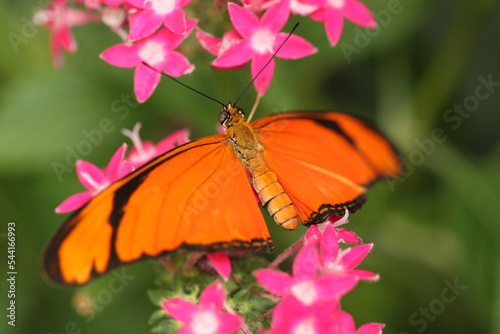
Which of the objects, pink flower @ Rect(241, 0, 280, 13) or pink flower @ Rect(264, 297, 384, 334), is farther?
pink flower @ Rect(241, 0, 280, 13)

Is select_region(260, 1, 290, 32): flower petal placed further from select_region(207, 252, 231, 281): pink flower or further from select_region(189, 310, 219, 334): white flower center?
select_region(189, 310, 219, 334): white flower center

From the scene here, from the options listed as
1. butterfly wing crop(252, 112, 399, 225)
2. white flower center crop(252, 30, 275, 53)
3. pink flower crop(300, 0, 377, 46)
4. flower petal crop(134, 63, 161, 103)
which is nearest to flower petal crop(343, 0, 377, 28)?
pink flower crop(300, 0, 377, 46)

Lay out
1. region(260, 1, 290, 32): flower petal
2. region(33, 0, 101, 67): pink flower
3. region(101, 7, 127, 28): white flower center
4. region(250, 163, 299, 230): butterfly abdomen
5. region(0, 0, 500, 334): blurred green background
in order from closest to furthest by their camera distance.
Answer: region(250, 163, 299, 230): butterfly abdomen < region(260, 1, 290, 32): flower petal < region(101, 7, 127, 28): white flower center < region(33, 0, 101, 67): pink flower < region(0, 0, 500, 334): blurred green background

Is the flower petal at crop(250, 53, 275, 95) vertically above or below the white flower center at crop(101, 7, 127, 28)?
below

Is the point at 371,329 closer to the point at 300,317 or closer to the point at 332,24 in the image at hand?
the point at 300,317

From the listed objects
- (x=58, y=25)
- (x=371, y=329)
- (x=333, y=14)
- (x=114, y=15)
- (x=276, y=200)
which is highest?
(x=58, y=25)

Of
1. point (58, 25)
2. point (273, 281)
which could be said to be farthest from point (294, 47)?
point (58, 25)

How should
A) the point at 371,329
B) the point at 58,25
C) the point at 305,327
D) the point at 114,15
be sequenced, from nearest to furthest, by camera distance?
1. the point at 305,327
2. the point at 371,329
3. the point at 114,15
4. the point at 58,25
